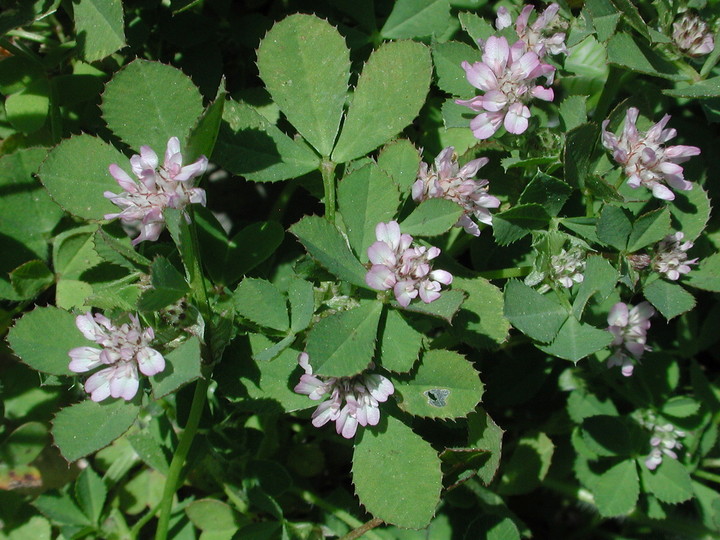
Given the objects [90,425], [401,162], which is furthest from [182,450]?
[401,162]

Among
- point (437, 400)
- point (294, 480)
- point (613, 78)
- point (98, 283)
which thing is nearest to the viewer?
point (437, 400)

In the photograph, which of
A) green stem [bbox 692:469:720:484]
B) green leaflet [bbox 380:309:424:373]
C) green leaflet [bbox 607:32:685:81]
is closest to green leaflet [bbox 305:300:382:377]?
green leaflet [bbox 380:309:424:373]

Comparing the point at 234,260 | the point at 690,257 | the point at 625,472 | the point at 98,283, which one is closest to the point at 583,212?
the point at 690,257

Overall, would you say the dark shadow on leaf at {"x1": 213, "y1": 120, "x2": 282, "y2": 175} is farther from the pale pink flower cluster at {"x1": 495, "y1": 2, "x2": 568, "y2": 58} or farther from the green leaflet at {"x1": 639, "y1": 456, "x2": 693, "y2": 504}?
the green leaflet at {"x1": 639, "y1": 456, "x2": 693, "y2": 504}

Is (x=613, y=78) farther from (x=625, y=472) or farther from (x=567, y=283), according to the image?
(x=625, y=472)

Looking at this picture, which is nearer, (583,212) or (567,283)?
(567,283)

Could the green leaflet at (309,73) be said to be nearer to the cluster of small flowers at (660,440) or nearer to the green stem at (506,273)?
the green stem at (506,273)
